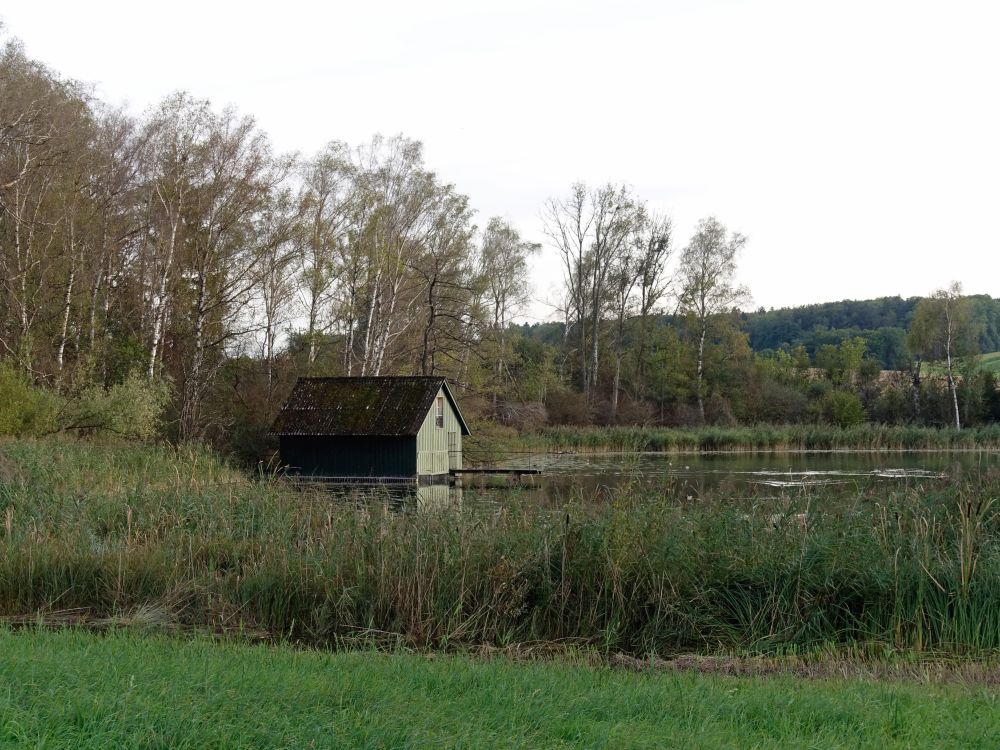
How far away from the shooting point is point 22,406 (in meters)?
20.9

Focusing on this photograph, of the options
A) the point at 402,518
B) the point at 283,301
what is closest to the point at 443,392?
the point at 283,301

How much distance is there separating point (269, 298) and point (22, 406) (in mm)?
11395

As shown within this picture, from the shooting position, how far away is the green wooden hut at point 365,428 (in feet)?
84.5

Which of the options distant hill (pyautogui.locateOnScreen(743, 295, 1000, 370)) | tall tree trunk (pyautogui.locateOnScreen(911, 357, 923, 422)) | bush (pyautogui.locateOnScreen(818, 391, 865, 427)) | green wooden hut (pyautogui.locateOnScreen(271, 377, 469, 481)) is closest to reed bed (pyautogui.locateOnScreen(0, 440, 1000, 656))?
green wooden hut (pyautogui.locateOnScreen(271, 377, 469, 481))

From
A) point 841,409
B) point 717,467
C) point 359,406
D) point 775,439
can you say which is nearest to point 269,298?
point 359,406

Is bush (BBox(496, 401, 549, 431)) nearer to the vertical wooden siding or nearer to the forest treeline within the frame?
the forest treeline

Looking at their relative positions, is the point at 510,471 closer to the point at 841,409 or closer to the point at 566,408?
the point at 566,408

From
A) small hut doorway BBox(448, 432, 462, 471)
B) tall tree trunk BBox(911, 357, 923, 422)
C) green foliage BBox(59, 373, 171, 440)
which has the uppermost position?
tall tree trunk BBox(911, 357, 923, 422)

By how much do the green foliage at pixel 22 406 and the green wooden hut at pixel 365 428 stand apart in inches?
254

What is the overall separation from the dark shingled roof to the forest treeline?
2.88 meters

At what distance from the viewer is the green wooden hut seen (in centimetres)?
2575

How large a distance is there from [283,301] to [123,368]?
6.26 meters

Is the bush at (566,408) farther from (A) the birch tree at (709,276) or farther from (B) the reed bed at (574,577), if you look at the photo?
(B) the reed bed at (574,577)

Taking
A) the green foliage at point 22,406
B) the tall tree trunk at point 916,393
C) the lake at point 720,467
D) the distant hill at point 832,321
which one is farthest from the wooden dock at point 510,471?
the distant hill at point 832,321
